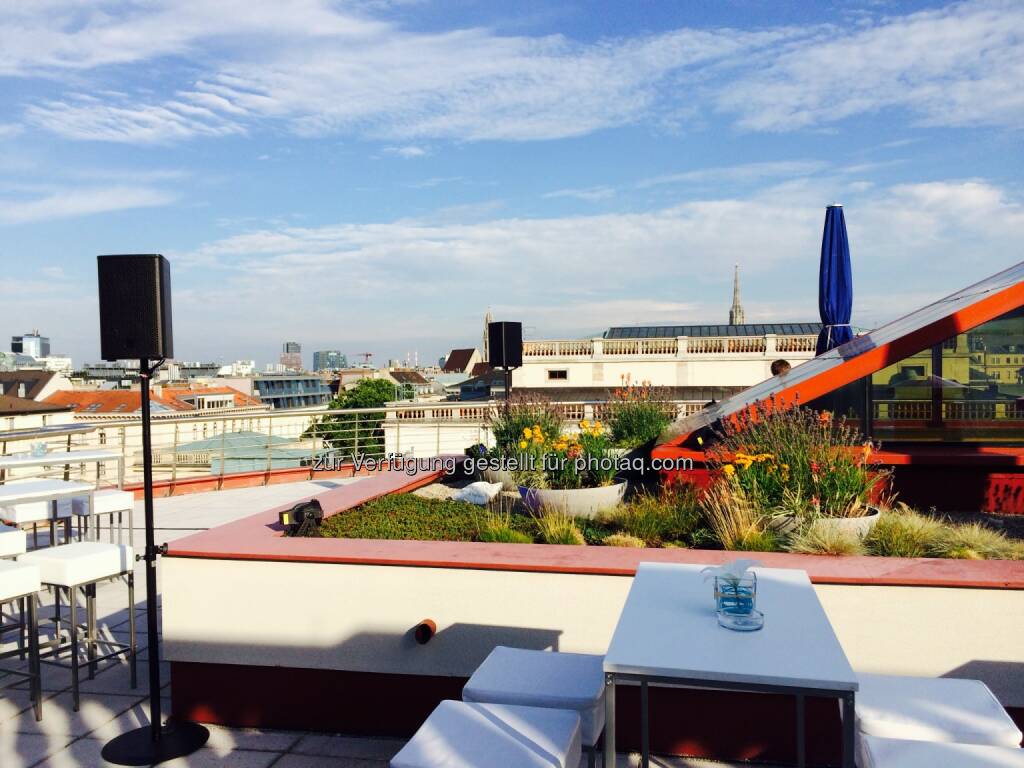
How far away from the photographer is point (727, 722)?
297cm

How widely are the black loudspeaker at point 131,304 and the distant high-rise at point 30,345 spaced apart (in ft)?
582

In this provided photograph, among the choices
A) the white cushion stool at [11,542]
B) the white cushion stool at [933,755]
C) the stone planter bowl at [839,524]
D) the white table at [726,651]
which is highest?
the white table at [726,651]

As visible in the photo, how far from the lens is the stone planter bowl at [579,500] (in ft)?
14.9

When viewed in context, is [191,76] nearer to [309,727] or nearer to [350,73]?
[350,73]

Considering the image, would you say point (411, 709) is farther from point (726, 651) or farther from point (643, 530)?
point (726, 651)

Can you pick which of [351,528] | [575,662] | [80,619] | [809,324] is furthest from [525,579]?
[809,324]

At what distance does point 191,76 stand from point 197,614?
234 inches

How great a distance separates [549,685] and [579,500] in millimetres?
2267

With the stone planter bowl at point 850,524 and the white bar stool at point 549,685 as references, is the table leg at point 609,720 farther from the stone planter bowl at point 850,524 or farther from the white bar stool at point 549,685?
the stone planter bowl at point 850,524

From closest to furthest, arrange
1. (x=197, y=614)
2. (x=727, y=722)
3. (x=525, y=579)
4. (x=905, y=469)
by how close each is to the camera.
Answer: (x=727, y=722)
(x=525, y=579)
(x=197, y=614)
(x=905, y=469)

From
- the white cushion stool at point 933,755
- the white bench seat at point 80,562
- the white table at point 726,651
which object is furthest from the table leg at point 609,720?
the white bench seat at point 80,562

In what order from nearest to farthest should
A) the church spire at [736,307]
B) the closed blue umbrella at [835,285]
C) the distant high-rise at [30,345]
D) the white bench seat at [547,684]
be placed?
the white bench seat at [547,684] → the closed blue umbrella at [835,285] → the church spire at [736,307] → the distant high-rise at [30,345]

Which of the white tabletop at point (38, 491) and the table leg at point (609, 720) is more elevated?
the white tabletop at point (38, 491)

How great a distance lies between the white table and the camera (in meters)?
1.75
